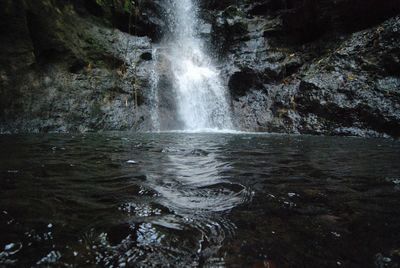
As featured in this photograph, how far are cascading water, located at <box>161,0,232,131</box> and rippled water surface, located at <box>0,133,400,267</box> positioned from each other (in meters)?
7.71

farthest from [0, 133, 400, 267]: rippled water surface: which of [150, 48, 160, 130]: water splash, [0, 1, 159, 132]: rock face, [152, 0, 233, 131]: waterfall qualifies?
[152, 0, 233, 131]: waterfall

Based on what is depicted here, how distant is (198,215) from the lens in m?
1.87

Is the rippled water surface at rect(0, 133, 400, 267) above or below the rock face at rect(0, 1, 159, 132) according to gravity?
below

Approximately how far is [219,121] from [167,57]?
3.48 metres

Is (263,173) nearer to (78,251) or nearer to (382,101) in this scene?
(78,251)

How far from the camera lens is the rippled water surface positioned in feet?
4.54

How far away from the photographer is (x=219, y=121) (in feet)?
36.1

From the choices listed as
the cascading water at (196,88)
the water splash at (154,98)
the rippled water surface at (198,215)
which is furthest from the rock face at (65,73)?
the rippled water surface at (198,215)

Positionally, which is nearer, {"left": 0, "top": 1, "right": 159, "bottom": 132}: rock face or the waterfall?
{"left": 0, "top": 1, "right": 159, "bottom": 132}: rock face

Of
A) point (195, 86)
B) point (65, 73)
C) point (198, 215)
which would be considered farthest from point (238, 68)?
point (198, 215)

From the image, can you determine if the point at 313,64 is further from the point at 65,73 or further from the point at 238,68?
the point at 65,73

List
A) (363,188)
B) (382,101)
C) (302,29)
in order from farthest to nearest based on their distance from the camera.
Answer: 1. (302,29)
2. (382,101)
3. (363,188)

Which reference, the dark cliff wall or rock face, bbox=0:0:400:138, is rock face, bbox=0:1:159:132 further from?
the dark cliff wall

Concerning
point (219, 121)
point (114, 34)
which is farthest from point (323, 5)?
point (114, 34)
